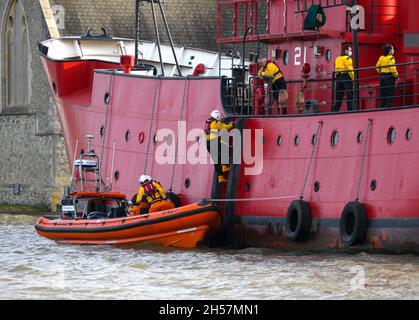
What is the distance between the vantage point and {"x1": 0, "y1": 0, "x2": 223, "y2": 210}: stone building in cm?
5156

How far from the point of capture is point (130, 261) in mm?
28156

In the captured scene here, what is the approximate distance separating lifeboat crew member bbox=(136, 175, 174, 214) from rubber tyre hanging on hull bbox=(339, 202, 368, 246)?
4139 millimetres

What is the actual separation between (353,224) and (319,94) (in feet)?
Answer: 11.6

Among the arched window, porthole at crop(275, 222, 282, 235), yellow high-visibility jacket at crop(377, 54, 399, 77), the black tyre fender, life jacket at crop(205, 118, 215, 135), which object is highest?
the arched window

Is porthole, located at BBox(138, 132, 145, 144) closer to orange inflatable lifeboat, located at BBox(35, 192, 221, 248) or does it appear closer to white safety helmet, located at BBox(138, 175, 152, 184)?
orange inflatable lifeboat, located at BBox(35, 192, 221, 248)

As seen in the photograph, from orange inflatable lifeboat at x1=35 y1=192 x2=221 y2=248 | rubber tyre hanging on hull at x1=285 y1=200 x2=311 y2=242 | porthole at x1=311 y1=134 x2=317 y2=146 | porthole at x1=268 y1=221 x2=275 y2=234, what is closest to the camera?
rubber tyre hanging on hull at x1=285 y1=200 x2=311 y2=242

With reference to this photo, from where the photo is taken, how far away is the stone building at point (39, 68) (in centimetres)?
5156

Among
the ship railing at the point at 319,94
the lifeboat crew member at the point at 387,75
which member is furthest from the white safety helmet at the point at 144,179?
the lifeboat crew member at the point at 387,75

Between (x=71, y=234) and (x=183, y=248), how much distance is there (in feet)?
8.66

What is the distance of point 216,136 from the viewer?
29703mm

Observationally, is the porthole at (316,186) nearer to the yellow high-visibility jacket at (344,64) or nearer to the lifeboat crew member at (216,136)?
the yellow high-visibility jacket at (344,64)

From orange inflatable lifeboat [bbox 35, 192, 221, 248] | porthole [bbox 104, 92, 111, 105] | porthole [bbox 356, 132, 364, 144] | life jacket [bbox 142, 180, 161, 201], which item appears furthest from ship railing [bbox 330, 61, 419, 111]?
porthole [bbox 104, 92, 111, 105]

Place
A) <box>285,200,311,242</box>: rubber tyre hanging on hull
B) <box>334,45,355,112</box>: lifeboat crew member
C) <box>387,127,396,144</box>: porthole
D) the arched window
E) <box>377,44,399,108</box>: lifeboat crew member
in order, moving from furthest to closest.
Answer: the arched window, <box>334,45,355,112</box>: lifeboat crew member, <box>285,200,311,242</box>: rubber tyre hanging on hull, <box>377,44,399,108</box>: lifeboat crew member, <box>387,127,396,144</box>: porthole
